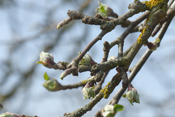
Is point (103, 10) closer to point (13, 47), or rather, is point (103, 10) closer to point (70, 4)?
point (70, 4)

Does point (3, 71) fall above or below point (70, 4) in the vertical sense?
below

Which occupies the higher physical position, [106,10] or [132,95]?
[106,10]

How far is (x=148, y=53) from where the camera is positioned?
1355 millimetres

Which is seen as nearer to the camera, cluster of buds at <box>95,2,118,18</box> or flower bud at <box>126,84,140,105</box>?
flower bud at <box>126,84,140,105</box>

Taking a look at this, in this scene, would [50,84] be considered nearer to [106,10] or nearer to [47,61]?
[47,61]

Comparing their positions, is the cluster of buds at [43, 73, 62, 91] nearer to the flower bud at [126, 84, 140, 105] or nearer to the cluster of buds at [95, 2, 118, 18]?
the flower bud at [126, 84, 140, 105]

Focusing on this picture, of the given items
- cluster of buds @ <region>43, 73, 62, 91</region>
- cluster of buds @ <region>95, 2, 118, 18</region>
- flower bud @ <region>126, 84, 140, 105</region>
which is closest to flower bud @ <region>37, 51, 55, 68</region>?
cluster of buds @ <region>43, 73, 62, 91</region>

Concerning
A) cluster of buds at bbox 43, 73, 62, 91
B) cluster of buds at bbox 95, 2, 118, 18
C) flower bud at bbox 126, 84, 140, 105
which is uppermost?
cluster of buds at bbox 95, 2, 118, 18

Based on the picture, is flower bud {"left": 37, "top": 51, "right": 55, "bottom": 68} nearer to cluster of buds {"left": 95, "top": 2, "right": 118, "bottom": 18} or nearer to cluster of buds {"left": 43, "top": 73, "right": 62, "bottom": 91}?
cluster of buds {"left": 43, "top": 73, "right": 62, "bottom": 91}

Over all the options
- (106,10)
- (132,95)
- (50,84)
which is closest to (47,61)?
(50,84)

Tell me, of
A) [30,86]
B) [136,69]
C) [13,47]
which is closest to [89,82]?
[136,69]

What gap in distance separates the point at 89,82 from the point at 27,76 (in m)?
2.98

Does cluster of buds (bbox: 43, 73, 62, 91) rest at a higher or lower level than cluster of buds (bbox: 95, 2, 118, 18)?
lower

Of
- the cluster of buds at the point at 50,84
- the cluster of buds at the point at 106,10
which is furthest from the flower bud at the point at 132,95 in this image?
the cluster of buds at the point at 106,10
